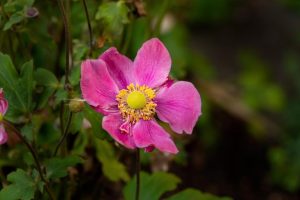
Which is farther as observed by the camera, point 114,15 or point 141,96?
point 114,15

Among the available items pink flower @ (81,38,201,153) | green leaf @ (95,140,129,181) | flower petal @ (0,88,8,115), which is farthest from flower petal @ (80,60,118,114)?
green leaf @ (95,140,129,181)

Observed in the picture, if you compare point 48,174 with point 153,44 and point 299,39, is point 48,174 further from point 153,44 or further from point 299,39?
point 299,39

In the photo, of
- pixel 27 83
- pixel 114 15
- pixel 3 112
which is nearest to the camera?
pixel 3 112

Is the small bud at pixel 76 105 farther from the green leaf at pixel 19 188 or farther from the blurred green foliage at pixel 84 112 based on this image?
the green leaf at pixel 19 188

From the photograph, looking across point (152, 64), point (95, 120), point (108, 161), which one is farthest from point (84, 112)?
point (108, 161)

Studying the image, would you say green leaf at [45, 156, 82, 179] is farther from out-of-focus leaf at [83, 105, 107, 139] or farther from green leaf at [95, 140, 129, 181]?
green leaf at [95, 140, 129, 181]

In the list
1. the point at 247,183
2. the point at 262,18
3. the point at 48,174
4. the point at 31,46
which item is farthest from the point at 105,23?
the point at 262,18

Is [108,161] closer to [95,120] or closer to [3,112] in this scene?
[95,120]

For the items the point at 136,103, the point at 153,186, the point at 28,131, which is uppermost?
the point at 136,103
